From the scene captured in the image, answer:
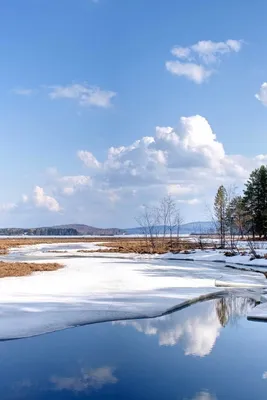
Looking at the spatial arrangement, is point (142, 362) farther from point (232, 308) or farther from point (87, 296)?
point (87, 296)

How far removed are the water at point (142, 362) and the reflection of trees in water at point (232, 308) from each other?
0.39 metres

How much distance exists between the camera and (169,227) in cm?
4734

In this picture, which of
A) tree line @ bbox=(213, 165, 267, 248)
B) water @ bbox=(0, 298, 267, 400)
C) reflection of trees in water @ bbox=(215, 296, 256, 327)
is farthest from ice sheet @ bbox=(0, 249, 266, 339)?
tree line @ bbox=(213, 165, 267, 248)

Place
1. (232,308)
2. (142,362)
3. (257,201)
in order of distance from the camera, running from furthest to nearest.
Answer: (257,201) → (232,308) → (142,362)

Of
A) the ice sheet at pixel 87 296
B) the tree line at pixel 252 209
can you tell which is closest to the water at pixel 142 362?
the ice sheet at pixel 87 296

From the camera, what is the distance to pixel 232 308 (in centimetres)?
1123

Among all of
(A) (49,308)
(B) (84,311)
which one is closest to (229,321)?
(B) (84,311)

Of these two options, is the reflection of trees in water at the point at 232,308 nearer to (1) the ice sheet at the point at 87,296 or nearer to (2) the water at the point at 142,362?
(2) the water at the point at 142,362

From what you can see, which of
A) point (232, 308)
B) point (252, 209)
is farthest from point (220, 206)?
point (232, 308)

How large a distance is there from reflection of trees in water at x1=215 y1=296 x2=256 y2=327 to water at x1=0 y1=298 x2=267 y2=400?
39 cm

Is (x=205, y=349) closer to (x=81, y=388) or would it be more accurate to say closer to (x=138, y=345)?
(x=138, y=345)

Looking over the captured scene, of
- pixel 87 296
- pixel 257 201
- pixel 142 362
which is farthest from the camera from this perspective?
pixel 257 201

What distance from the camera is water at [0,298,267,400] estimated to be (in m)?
5.53

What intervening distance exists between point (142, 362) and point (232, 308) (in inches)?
206
